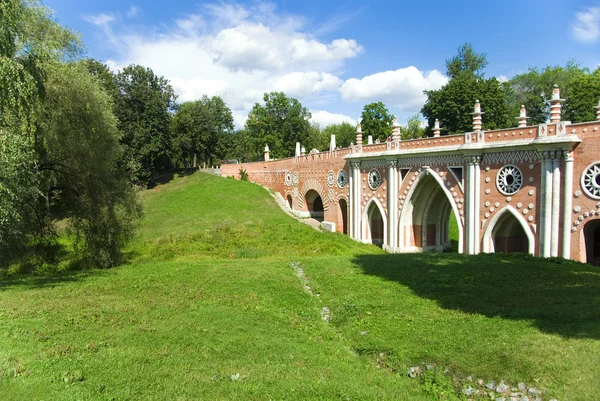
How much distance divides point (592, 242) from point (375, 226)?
14559mm

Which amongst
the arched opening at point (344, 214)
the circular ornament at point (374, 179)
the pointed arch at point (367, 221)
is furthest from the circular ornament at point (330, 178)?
the circular ornament at point (374, 179)

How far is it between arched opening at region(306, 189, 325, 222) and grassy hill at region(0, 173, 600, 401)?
930 inches

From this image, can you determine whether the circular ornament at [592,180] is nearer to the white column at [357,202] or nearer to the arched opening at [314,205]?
the white column at [357,202]

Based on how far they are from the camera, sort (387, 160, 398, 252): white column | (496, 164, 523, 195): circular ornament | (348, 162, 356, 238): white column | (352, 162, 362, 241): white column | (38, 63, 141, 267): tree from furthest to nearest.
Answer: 1. (348, 162, 356, 238): white column
2. (352, 162, 362, 241): white column
3. (387, 160, 398, 252): white column
4. (496, 164, 523, 195): circular ornament
5. (38, 63, 141, 267): tree

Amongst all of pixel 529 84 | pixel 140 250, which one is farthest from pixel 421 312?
pixel 529 84

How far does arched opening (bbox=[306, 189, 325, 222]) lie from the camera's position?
41031mm

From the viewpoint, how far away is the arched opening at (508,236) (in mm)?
21172

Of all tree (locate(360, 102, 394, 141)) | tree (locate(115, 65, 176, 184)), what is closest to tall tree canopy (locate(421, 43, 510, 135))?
tree (locate(360, 102, 394, 141))

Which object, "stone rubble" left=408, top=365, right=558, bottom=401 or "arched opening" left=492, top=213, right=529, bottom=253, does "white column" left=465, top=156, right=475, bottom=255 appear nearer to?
"arched opening" left=492, top=213, right=529, bottom=253

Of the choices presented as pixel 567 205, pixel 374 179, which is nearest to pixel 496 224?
pixel 567 205

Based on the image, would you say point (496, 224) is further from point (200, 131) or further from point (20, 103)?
point (200, 131)

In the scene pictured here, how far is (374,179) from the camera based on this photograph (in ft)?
96.9

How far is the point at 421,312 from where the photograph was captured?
10891 mm

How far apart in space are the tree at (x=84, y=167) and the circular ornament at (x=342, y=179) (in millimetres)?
17855
